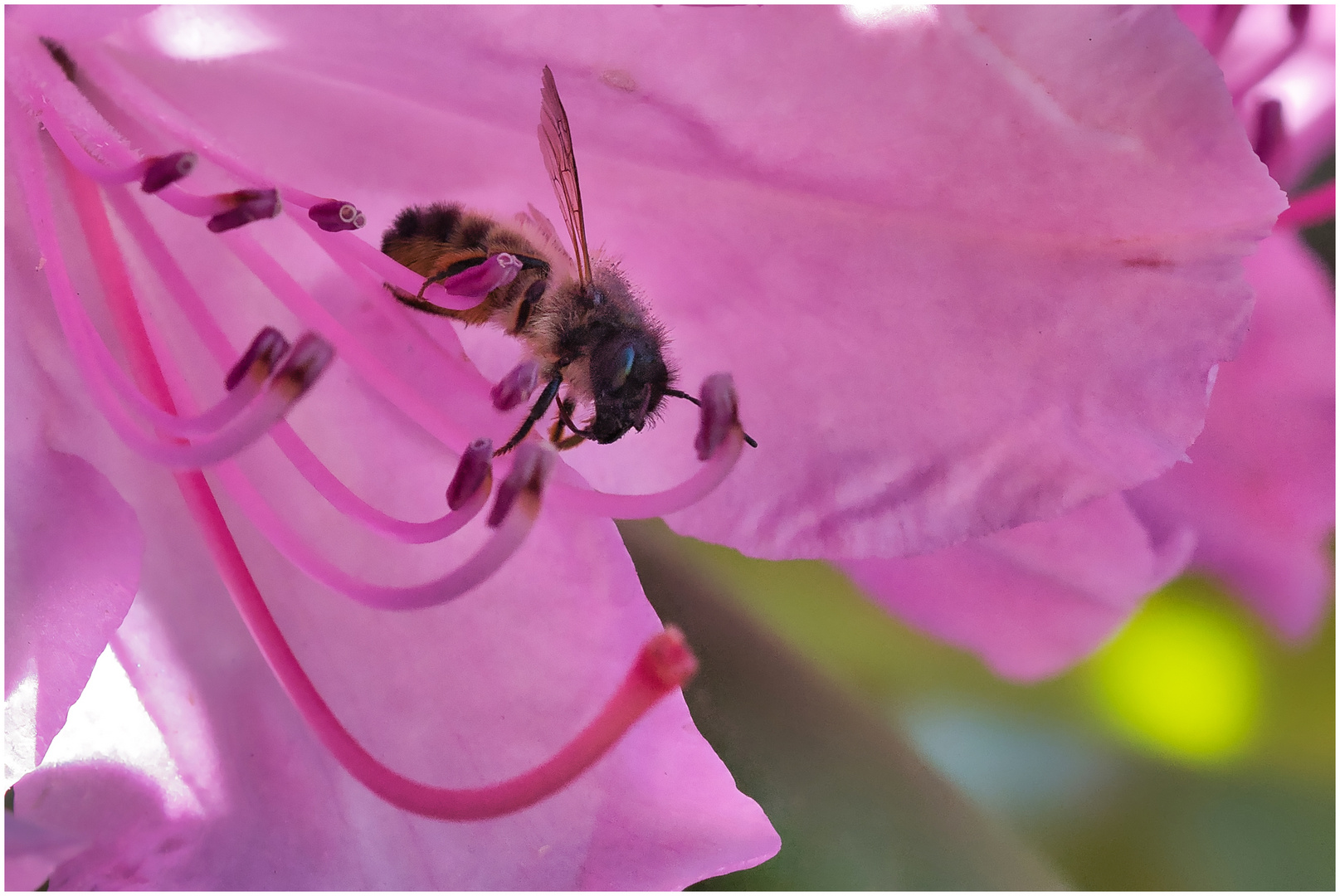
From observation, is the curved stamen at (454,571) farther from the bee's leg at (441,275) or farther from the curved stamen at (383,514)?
the bee's leg at (441,275)

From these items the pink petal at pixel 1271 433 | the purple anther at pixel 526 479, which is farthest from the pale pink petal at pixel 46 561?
the pink petal at pixel 1271 433

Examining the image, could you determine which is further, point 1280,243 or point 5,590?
point 1280,243

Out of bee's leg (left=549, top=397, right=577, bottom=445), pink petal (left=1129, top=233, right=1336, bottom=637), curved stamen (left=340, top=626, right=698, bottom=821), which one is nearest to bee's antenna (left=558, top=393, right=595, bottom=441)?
bee's leg (left=549, top=397, right=577, bottom=445)

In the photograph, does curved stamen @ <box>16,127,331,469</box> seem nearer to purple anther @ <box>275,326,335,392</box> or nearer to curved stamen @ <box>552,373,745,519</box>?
purple anther @ <box>275,326,335,392</box>

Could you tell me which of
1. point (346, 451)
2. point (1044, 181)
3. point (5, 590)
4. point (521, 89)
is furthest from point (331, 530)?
point (1044, 181)

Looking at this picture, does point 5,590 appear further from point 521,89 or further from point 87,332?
point 521,89

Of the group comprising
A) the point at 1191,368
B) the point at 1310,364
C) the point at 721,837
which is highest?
the point at 1310,364
